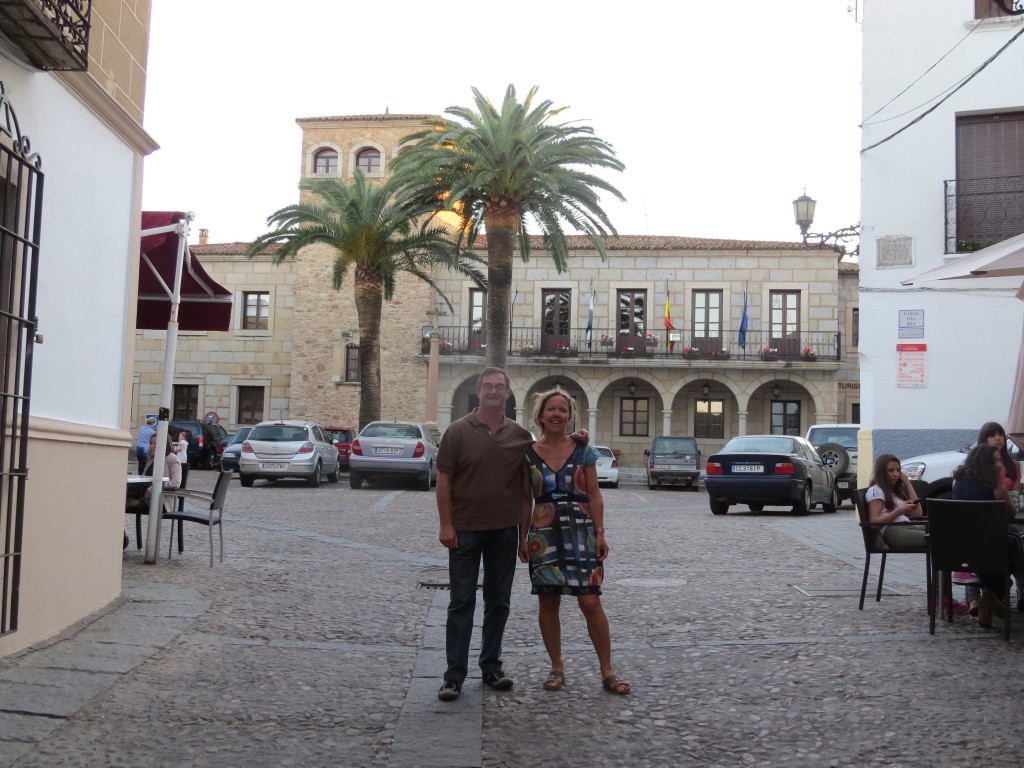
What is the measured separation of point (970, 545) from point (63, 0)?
19.7 feet

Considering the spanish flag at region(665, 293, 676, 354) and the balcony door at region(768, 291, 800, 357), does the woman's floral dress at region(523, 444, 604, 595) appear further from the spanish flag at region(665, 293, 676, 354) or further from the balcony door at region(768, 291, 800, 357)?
the balcony door at region(768, 291, 800, 357)

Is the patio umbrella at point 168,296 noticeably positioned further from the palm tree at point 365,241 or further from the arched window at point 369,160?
the arched window at point 369,160

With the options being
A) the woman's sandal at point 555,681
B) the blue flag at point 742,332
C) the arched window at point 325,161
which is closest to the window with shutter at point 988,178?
the woman's sandal at point 555,681

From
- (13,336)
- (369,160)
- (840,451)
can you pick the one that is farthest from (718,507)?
(369,160)

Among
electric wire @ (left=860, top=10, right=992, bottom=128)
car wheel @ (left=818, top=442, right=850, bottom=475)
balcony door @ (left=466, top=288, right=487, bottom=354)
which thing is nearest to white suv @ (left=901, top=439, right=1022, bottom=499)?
electric wire @ (left=860, top=10, right=992, bottom=128)

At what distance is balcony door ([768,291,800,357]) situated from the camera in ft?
133

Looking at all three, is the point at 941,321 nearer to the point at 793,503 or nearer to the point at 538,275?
the point at 793,503

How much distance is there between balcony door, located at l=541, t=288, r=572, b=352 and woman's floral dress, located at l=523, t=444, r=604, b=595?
36.3 meters

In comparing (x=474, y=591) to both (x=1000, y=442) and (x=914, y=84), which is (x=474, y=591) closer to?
(x=1000, y=442)

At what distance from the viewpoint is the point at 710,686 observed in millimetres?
5449

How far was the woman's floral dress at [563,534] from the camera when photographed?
205 inches

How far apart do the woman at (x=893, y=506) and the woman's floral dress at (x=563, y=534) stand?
3.26 meters

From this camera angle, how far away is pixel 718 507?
18.8m

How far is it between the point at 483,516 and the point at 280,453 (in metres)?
18.1
